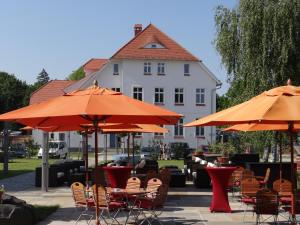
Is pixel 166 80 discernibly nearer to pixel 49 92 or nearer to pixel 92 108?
pixel 49 92

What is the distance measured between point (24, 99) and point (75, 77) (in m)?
18.2

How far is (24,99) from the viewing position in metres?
86.9

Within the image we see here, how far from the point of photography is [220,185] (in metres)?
13.1

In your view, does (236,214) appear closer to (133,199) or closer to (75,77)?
(133,199)

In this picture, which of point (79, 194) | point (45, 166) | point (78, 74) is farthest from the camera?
point (78, 74)

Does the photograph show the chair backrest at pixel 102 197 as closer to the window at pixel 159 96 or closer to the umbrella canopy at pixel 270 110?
the umbrella canopy at pixel 270 110

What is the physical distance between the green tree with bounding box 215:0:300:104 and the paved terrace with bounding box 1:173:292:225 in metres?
5.43

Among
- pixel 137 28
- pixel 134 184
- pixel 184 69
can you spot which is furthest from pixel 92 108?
pixel 137 28

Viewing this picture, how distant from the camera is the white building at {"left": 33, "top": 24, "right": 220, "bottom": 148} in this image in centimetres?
5534

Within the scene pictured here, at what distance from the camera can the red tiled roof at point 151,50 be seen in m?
55.5

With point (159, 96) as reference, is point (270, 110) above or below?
below

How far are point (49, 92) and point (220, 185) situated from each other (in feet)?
188

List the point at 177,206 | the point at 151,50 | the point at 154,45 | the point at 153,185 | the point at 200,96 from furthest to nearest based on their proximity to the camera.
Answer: the point at 154,45, the point at 151,50, the point at 200,96, the point at 177,206, the point at 153,185

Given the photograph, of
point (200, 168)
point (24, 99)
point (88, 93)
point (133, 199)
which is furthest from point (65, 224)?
point (24, 99)
